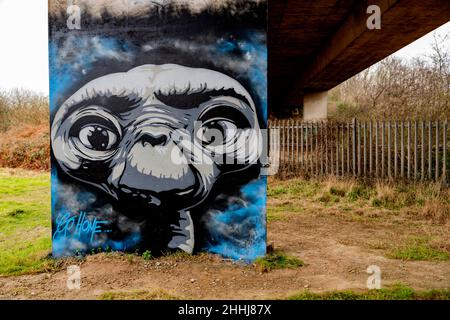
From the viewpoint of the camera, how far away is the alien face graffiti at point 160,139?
5398mm

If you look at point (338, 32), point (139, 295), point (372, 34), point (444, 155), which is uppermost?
point (338, 32)

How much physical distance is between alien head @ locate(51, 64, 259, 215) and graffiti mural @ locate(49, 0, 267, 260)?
0.6 inches

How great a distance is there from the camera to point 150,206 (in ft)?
18.0

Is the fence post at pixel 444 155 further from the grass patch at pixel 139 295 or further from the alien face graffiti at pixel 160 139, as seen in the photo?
the grass patch at pixel 139 295

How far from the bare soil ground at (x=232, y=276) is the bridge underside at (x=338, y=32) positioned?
4.42 metres

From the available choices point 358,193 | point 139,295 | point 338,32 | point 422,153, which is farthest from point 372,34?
point 139,295

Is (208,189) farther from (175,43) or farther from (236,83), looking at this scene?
(175,43)

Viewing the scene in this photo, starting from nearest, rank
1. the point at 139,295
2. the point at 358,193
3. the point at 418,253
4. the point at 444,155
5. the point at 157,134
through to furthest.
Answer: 1. the point at 139,295
2. the point at 157,134
3. the point at 418,253
4. the point at 444,155
5. the point at 358,193

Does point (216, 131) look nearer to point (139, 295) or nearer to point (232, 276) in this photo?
point (232, 276)

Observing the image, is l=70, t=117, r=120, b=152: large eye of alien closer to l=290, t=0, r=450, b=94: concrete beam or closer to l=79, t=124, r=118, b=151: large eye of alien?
l=79, t=124, r=118, b=151: large eye of alien

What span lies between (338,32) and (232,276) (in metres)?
7.66

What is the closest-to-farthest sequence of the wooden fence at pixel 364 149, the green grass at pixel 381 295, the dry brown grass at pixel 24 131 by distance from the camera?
the green grass at pixel 381 295
the wooden fence at pixel 364 149
the dry brown grass at pixel 24 131

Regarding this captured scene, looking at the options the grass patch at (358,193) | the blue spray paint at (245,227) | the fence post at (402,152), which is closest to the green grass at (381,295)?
the blue spray paint at (245,227)

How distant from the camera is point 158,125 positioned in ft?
17.9
